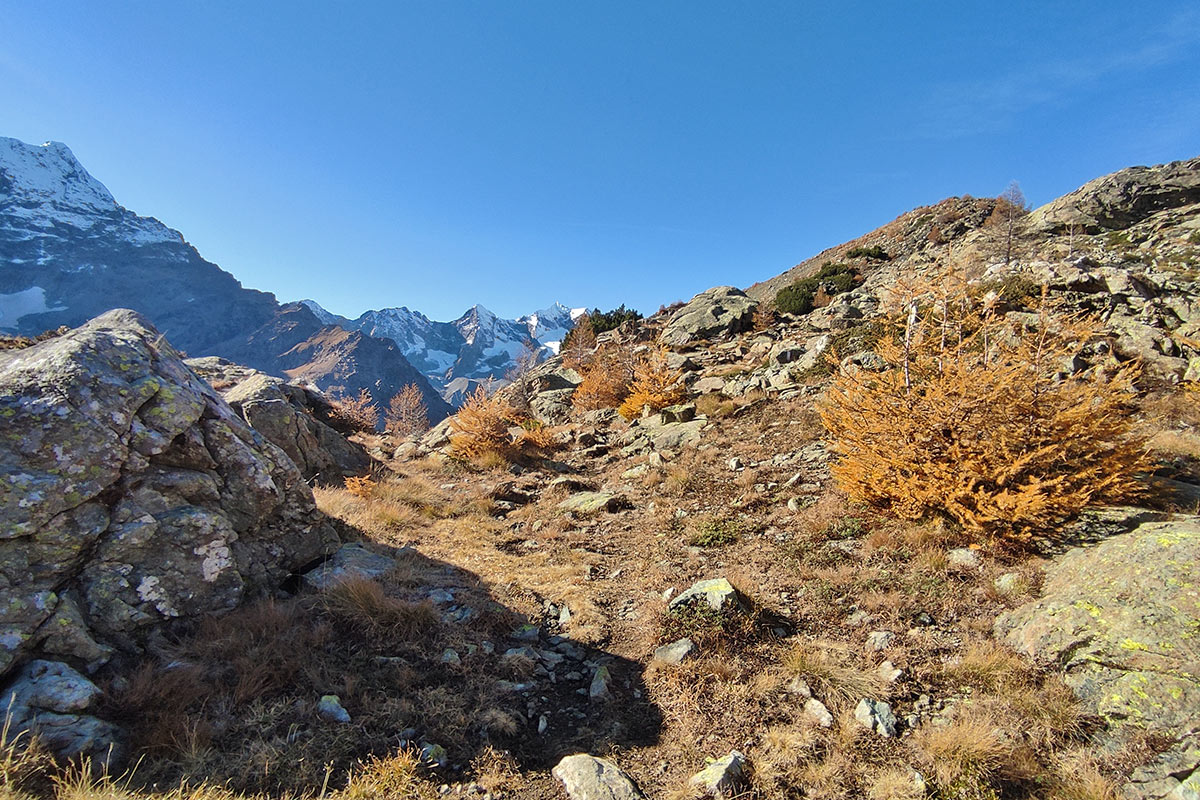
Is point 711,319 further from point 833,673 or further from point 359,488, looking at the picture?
point 833,673

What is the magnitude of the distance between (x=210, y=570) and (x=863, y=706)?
6.72 meters

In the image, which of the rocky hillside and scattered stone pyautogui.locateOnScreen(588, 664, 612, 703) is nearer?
the rocky hillside

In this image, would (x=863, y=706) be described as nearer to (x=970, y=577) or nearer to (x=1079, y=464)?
(x=970, y=577)

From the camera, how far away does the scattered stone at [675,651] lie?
4.67 m

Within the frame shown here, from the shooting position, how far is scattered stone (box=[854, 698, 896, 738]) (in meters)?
3.58

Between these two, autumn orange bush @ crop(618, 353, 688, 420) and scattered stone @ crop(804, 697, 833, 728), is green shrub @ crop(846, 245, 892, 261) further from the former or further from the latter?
scattered stone @ crop(804, 697, 833, 728)

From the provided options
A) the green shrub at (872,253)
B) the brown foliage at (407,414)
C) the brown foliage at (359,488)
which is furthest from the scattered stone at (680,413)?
the green shrub at (872,253)

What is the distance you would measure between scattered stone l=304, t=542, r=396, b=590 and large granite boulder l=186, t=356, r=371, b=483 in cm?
437

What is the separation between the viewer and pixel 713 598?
5.18 metres

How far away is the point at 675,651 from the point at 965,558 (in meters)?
3.74

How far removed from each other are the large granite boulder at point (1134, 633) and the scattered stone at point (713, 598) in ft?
8.01

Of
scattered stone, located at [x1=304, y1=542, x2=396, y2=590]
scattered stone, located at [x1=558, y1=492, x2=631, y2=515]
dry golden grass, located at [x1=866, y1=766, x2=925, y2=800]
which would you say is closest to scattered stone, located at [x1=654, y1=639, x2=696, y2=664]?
dry golden grass, located at [x1=866, y1=766, x2=925, y2=800]

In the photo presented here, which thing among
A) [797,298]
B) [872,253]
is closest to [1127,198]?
[872,253]

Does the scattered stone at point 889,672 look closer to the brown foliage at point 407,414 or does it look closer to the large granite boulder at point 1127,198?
the brown foliage at point 407,414
